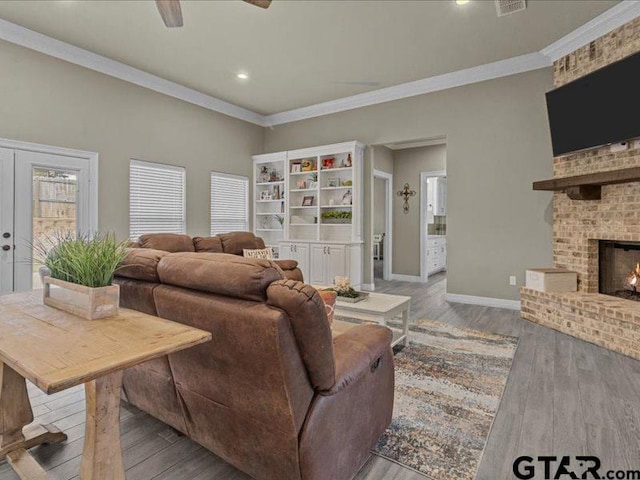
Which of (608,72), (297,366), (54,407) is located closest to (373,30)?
(608,72)

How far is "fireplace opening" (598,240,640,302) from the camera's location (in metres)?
3.64

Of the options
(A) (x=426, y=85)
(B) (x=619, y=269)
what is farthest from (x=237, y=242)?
(B) (x=619, y=269)

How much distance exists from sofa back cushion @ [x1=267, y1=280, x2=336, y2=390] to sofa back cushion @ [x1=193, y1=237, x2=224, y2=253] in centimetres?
404

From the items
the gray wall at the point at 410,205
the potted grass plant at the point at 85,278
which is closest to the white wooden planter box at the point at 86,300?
the potted grass plant at the point at 85,278

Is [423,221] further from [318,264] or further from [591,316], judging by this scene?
[591,316]

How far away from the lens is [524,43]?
415 centimetres

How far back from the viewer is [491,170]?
4871 millimetres

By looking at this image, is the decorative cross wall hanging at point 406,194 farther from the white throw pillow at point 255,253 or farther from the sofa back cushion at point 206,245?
the sofa back cushion at point 206,245

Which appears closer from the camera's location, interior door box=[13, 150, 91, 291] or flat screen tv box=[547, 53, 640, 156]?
flat screen tv box=[547, 53, 640, 156]

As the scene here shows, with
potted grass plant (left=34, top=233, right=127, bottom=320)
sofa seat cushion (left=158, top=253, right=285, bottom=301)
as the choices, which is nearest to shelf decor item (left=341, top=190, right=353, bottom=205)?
sofa seat cushion (left=158, top=253, right=285, bottom=301)

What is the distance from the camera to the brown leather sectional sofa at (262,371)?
126 cm

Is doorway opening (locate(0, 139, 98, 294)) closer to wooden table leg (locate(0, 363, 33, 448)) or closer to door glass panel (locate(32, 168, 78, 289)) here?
door glass panel (locate(32, 168, 78, 289))

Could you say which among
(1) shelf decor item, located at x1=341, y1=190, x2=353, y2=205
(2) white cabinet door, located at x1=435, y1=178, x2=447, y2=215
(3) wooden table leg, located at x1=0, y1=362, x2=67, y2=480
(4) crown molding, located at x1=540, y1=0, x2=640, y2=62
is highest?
(4) crown molding, located at x1=540, y1=0, x2=640, y2=62

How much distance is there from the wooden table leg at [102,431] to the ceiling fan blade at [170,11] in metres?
2.10
